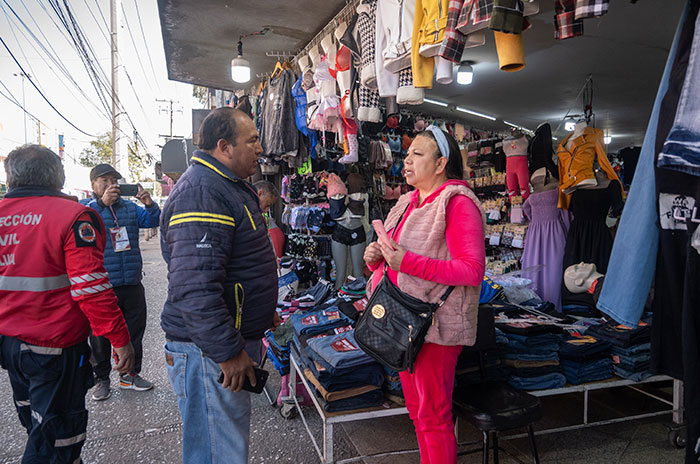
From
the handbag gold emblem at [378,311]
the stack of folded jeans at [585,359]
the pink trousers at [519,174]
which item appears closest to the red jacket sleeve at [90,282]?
the handbag gold emblem at [378,311]

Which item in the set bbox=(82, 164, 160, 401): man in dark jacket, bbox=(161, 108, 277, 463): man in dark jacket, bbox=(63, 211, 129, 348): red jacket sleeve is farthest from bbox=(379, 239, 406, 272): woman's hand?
bbox=(82, 164, 160, 401): man in dark jacket

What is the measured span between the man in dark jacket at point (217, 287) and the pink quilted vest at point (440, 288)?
0.67 meters

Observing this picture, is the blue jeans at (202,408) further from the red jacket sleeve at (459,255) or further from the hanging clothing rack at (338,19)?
the hanging clothing rack at (338,19)

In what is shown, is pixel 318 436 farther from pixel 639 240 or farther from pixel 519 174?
pixel 519 174

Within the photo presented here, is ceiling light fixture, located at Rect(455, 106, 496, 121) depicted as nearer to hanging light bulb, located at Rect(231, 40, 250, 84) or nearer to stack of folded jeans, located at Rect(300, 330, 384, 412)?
hanging light bulb, located at Rect(231, 40, 250, 84)

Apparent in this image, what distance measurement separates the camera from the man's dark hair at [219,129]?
176 centimetres

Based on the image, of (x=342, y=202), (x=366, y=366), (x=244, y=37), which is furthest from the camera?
(x=342, y=202)

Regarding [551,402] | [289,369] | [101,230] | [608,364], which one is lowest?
[551,402]

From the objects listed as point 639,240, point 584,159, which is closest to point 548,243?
point 584,159

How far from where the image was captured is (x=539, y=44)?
564 centimetres

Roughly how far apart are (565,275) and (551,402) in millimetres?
1329

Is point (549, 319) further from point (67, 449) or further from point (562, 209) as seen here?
point (67, 449)

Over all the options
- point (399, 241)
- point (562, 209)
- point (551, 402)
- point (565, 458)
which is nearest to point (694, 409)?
point (399, 241)

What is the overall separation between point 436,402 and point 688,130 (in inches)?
54.4
